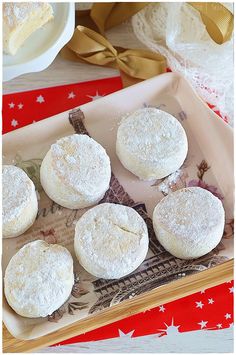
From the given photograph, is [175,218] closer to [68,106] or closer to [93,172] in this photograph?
[93,172]

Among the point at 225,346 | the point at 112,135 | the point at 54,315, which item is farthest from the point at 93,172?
the point at 225,346

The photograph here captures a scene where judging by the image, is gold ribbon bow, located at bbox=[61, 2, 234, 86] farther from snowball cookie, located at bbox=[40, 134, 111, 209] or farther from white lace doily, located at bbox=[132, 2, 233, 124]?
snowball cookie, located at bbox=[40, 134, 111, 209]

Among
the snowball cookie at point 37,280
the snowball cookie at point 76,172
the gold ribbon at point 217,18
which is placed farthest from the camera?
the gold ribbon at point 217,18

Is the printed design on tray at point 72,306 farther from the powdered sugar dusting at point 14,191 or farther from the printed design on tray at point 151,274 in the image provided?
the powdered sugar dusting at point 14,191

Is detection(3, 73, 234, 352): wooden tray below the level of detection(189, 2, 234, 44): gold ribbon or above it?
below

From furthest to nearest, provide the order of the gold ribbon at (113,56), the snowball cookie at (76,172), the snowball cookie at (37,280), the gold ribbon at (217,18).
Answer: the gold ribbon at (113,56) < the gold ribbon at (217,18) < the snowball cookie at (76,172) < the snowball cookie at (37,280)

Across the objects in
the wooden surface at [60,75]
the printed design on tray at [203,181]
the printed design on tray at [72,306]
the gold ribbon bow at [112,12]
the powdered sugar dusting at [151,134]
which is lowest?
the printed design on tray at [72,306]

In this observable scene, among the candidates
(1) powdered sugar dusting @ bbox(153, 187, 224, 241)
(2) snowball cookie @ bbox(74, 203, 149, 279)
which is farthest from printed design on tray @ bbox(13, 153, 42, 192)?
(1) powdered sugar dusting @ bbox(153, 187, 224, 241)

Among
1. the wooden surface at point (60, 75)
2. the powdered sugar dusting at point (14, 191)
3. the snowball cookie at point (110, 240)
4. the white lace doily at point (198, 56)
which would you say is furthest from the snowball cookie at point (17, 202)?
the white lace doily at point (198, 56)
